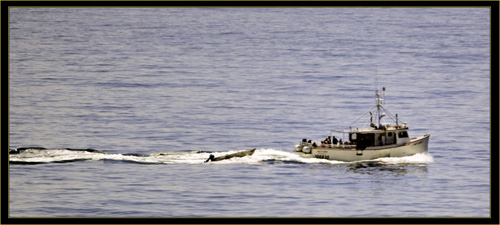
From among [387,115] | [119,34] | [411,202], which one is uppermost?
[119,34]

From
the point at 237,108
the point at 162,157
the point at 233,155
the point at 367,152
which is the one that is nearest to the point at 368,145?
the point at 367,152

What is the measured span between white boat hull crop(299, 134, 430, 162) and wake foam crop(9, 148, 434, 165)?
383 millimetres

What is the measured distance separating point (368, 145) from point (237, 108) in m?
19.2

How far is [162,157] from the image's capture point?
73.8 metres

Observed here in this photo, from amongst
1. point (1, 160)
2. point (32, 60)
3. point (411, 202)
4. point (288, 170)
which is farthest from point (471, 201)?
point (32, 60)

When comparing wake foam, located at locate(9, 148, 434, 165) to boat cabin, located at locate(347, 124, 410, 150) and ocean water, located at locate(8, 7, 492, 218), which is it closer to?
ocean water, located at locate(8, 7, 492, 218)

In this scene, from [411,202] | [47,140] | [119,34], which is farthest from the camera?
[119,34]

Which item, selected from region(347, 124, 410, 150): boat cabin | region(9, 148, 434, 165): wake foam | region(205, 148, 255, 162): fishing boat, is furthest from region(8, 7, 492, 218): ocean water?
region(347, 124, 410, 150): boat cabin

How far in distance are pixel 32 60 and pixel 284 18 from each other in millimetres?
45503

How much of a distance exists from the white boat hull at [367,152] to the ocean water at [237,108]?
25.6 inches

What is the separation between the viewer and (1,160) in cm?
4697

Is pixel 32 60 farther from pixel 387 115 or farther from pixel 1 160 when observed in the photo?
pixel 1 160

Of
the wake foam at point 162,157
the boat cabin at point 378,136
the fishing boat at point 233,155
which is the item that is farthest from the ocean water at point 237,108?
the boat cabin at point 378,136

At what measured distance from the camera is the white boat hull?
74562mm
